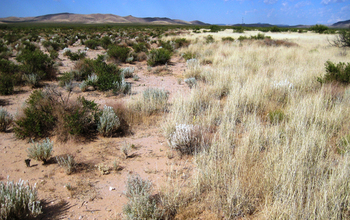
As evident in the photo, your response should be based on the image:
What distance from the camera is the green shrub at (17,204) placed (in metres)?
2.26

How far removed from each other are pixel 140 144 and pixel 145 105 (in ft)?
4.61

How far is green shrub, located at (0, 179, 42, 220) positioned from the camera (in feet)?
7.40

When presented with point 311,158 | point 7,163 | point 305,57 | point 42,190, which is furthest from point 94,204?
point 305,57

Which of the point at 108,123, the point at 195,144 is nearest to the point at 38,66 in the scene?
the point at 108,123

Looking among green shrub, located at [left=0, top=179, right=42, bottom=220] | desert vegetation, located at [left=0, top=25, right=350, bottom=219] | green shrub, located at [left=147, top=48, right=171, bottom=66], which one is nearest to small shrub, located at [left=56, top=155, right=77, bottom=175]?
desert vegetation, located at [left=0, top=25, right=350, bottom=219]

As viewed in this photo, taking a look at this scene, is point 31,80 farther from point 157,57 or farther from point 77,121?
point 157,57

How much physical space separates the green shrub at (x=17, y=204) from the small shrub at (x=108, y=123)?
1.92 meters

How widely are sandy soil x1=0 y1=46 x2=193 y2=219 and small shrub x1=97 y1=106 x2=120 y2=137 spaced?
17 centimetres

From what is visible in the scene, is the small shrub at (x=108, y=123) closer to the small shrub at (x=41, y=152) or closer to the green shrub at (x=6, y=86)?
the small shrub at (x=41, y=152)

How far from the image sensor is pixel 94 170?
3389 millimetres

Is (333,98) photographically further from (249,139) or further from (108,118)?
(108,118)

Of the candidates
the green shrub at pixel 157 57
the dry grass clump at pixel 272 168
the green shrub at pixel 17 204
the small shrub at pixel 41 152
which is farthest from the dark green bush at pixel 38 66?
the green shrub at pixel 17 204

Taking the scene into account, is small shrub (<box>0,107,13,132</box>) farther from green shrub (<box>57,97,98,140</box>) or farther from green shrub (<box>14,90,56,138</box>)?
green shrub (<box>57,97,98,140</box>)

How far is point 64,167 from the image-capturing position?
331 cm
